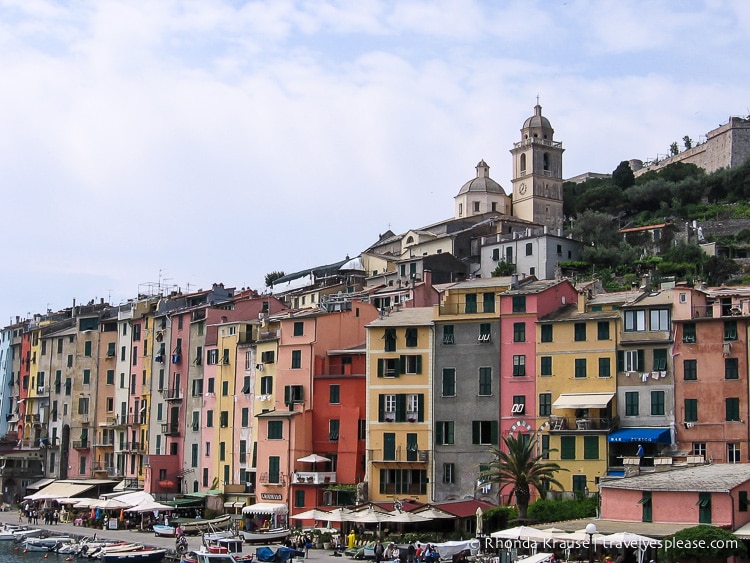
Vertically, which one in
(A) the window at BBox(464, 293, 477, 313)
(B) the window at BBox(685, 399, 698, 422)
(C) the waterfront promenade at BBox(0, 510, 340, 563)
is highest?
(A) the window at BBox(464, 293, 477, 313)

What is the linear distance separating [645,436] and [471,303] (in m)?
13.0

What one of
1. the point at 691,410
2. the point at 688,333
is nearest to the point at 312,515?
the point at 691,410

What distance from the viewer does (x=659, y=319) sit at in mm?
58000

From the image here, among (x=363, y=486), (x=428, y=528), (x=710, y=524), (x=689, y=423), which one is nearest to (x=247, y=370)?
(x=363, y=486)

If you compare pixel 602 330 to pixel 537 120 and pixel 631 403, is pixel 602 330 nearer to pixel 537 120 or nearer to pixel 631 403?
pixel 631 403

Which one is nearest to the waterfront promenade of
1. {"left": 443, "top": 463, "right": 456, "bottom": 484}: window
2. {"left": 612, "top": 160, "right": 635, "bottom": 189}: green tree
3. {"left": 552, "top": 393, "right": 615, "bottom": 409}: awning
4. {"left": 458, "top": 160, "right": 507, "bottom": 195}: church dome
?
{"left": 443, "top": 463, "right": 456, "bottom": 484}: window

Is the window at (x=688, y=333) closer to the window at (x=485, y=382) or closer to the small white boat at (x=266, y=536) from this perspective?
the window at (x=485, y=382)

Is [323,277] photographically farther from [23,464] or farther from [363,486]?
[363,486]

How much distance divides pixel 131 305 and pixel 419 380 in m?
38.1

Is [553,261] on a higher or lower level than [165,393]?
higher

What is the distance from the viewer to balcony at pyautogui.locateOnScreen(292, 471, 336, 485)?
218 feet

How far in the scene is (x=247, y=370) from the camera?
76.1m

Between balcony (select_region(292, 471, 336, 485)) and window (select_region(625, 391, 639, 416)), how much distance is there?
18291mm

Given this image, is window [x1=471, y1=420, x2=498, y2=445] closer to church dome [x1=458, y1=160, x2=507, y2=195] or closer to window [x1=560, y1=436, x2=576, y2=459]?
window [x1=560, y1=436, x2=576, y2=459]
